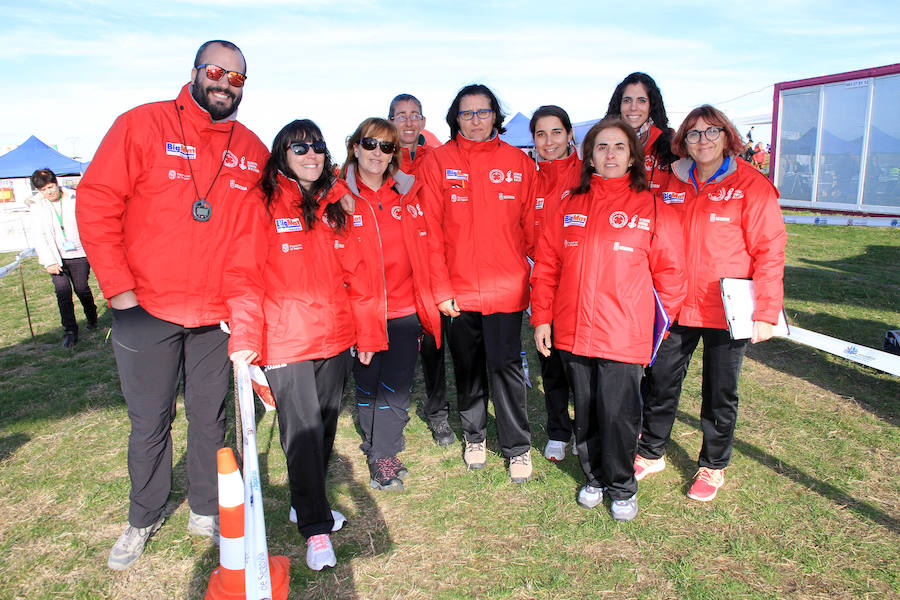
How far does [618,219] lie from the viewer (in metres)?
3.04

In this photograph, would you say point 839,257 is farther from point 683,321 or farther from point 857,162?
point 683,321

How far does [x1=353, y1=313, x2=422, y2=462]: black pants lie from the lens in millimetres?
3605

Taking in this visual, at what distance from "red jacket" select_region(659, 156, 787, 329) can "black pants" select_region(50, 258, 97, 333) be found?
7.26 metres

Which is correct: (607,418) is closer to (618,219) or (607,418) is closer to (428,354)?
(618,219)

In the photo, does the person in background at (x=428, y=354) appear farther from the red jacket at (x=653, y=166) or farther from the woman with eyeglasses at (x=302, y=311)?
the red jacket at (x=653, y=166)

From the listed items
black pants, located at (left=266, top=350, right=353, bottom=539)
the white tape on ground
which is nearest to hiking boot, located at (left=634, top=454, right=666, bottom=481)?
the white tape on ground

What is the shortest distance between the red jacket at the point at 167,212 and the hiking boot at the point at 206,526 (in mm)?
1199

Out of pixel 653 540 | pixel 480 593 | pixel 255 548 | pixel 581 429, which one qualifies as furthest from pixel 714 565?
pixel 255 548

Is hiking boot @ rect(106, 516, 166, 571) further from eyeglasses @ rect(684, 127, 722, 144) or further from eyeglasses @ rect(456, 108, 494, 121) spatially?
eyeglasses @ rect(684, 127, 722, 144)

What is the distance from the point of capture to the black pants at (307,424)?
9.25ft

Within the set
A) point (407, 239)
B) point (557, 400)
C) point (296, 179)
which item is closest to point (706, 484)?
point (557, 400)

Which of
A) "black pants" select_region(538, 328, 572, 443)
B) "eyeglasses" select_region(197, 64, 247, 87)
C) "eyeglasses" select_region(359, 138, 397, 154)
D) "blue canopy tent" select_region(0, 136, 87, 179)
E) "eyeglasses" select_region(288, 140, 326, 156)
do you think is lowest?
"black pants" select_region(538, 328, 572, 443)

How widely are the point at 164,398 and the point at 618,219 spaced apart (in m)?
2.59

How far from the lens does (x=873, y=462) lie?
3.79 m
